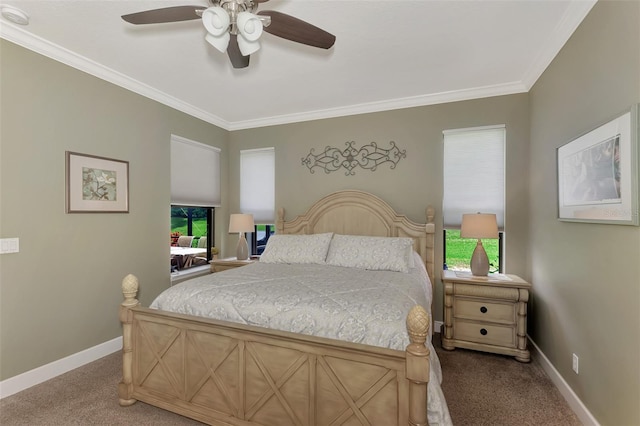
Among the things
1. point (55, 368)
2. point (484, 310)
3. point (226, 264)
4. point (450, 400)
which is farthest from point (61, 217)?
point (484, 310)

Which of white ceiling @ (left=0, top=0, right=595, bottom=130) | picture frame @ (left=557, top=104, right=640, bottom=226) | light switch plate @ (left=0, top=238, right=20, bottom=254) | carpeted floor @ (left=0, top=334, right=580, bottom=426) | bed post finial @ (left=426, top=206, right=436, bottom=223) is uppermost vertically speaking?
white ceiling @ (left=0, top=0, right=595, bottom=130)

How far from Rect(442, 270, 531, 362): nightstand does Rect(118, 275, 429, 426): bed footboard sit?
1757mm

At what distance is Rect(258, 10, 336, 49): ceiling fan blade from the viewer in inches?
63.0

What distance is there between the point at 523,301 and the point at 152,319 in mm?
3071

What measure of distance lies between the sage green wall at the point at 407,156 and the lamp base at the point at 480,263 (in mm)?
375

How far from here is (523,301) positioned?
2.69 metres

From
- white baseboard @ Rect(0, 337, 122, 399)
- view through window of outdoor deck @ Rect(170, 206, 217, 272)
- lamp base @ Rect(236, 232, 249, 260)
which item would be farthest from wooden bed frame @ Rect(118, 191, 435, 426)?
view through window of outdoor deck @ Rect(170, 206, 217, 272)

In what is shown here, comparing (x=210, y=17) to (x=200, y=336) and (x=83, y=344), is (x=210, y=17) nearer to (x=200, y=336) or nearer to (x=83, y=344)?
(x=200, y=336)

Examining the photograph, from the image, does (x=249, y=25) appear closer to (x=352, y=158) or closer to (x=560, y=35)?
(x=560, y=35)

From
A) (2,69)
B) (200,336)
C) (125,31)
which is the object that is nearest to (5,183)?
(2,69)

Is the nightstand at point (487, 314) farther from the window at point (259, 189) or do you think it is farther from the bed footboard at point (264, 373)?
the window at point (259, 189)

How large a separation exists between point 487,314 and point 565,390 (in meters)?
0.77

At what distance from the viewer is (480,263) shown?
3033 mm

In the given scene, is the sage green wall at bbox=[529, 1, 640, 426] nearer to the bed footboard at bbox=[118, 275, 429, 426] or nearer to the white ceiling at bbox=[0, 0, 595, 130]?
the white ceiling at bbox=[0, 0, 595, 130]
